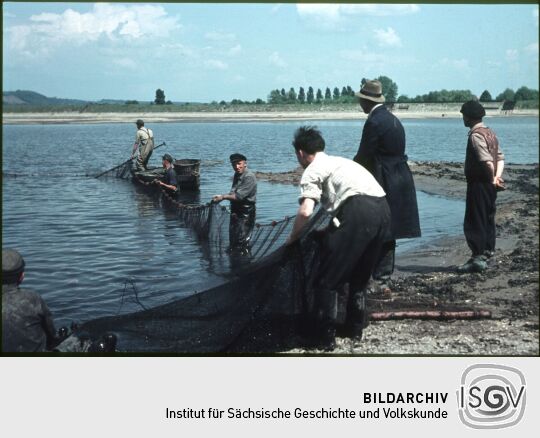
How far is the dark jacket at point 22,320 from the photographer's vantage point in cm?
485

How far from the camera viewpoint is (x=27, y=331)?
4.97 meters

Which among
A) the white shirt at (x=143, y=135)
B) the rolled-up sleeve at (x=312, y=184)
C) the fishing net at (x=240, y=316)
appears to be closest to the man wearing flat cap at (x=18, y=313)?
the fishing net at (x=240, y=316)

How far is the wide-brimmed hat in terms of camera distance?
6.53 m

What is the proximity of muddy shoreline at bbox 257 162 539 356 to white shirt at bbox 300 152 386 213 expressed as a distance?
1368 mm

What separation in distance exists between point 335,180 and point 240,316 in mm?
1565

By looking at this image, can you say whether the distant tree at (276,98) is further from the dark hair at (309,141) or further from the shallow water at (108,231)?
the dark hair at (309,141)

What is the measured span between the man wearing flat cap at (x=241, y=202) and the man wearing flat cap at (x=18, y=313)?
4.10m

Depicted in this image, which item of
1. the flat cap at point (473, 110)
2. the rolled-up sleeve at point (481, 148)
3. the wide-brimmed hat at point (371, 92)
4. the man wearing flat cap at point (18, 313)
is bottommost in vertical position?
the man wearing flat cap at point (18, 313)

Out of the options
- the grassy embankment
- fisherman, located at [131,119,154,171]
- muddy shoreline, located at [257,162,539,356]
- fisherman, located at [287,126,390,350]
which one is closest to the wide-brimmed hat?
fisherman, located at [287,126,390,350]

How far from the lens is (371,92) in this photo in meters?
6.53

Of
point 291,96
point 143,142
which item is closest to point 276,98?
point 291,96

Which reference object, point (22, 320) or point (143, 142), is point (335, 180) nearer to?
point (22, 320)
